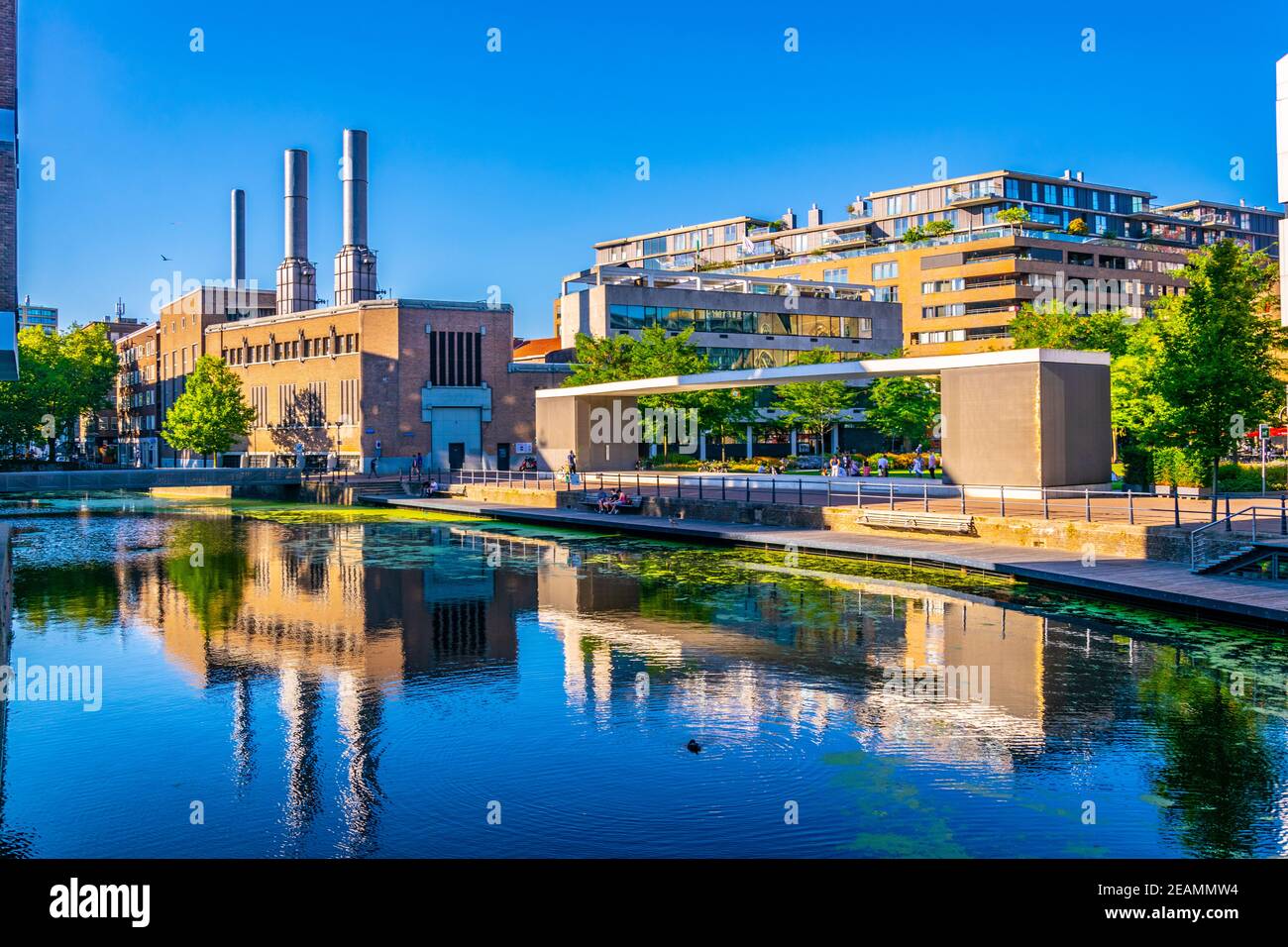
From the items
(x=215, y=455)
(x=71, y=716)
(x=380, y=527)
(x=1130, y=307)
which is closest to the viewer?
(x=71, y=716)

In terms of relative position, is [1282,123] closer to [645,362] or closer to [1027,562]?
[1027,562]

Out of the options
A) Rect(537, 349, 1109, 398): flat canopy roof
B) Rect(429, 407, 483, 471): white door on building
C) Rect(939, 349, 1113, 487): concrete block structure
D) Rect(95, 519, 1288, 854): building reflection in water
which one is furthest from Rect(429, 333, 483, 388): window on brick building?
Rect(939, 349, 1113, 487): concrete block structure

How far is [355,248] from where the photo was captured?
88312mm

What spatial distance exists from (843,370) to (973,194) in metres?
92.8

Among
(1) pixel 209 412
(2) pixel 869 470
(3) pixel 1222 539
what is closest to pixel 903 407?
(2) pixel 869 470

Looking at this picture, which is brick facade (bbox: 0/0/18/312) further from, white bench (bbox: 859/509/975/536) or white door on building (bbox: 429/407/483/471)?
white door on building (bbox: 429/407/483/471)

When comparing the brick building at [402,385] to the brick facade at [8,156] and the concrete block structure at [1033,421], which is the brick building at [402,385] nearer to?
the concrete block structure at [1033,421]

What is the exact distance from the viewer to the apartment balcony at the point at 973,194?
4769 inches

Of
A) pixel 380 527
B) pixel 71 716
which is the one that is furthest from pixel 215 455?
pixel 71 716

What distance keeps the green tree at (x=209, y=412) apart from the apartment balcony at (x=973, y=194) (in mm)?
78614

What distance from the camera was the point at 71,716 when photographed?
608 inches
